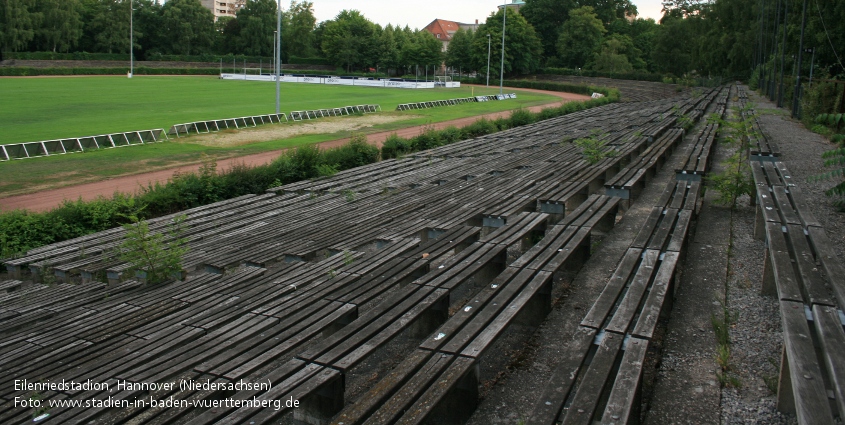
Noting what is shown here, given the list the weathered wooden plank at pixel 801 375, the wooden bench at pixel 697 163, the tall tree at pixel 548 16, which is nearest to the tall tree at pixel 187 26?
the tall tree at pixel 548 16

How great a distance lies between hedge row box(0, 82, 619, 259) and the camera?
12438 mm

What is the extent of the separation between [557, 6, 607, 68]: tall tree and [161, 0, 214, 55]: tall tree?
57.8 metres

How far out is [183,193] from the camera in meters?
15.4

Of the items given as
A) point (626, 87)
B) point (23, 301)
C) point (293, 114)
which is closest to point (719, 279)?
point (23, 301)

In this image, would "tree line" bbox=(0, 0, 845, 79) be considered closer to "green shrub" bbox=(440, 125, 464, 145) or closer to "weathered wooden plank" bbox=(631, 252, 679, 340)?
"green shrub" bbox=(440, 125, 464, 145)

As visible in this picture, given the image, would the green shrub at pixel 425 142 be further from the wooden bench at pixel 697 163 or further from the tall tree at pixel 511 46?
the tall tree at pixel 511 46

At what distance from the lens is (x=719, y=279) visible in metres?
7.45

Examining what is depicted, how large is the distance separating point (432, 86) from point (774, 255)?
72.2 meters

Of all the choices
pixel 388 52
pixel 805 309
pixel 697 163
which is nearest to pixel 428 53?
pixel 388 52

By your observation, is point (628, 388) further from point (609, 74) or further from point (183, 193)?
point (609, 74)

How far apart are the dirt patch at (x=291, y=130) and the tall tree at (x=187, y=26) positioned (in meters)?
75.8

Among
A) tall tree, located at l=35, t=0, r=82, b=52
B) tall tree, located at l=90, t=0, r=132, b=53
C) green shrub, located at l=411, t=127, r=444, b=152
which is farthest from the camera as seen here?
tall tree, located at l=90, t=0, r=132, b=53

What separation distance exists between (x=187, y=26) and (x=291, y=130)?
81.1 metres

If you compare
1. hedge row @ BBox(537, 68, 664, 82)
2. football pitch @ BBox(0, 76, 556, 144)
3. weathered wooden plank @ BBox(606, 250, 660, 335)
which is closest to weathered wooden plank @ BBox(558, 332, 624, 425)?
weathered wooden plank @ BBox(606, 250, 660, 335)
